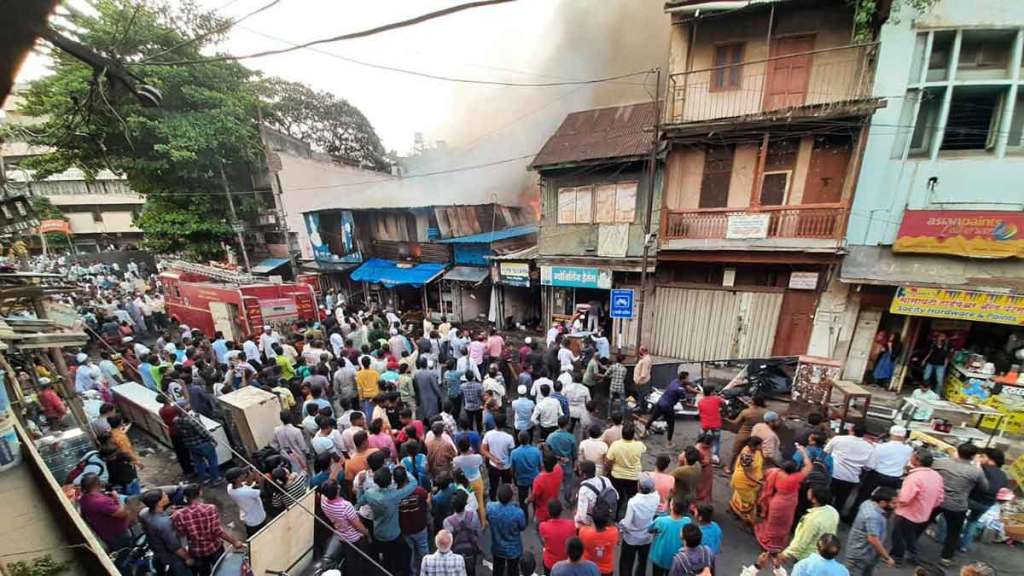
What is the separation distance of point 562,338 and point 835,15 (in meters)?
11.1

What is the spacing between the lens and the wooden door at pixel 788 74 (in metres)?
10.0

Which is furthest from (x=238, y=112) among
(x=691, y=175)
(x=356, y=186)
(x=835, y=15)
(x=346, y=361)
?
(x=835, y=15)

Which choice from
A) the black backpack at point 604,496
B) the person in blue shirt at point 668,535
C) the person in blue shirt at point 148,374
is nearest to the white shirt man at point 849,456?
the person in blue shirt at point 668,535

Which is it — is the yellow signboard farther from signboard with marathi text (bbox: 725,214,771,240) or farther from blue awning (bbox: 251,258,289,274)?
blue awning (bbox: 251,258,289,274)

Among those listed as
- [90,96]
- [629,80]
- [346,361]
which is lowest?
[346,361]

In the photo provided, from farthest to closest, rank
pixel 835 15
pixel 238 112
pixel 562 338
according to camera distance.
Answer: pixel 238 112
pixel 562 338
pixel 835 15

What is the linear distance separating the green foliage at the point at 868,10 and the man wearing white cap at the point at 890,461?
988 centimetres

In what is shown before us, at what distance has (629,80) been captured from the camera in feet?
72.5

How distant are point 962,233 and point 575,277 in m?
9.41

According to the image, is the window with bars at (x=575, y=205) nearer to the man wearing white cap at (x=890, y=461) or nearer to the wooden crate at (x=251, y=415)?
the man wearing white cap at (x=890, y=461)

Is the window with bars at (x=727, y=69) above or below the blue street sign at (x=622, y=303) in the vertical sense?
above

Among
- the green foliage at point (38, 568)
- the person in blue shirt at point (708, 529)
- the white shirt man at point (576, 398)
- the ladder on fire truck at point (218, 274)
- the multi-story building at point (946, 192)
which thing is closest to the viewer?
the green foliage at point (38, 568)

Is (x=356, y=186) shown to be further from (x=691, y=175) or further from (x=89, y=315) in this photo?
(x=691, y=175)

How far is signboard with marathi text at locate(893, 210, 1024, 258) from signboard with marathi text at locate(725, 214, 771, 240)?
3.05m
